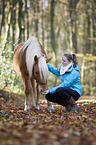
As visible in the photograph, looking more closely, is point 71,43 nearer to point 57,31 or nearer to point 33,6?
point 57,31

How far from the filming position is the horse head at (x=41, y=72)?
4.54 m

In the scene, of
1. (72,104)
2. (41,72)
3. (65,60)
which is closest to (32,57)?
(41,72)

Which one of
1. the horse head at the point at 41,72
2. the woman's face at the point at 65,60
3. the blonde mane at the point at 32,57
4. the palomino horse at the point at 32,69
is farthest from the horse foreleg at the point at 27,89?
the woman's face at the point at 65,60

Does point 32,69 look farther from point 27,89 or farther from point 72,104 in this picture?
point 72,104

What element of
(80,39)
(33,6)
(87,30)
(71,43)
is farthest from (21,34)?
(80,39)

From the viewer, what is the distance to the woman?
4582mm

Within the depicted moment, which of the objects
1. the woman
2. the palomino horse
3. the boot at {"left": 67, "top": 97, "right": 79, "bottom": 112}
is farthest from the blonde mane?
the boot at {"left": 67, "top": 97, "right": 79, "bottom": 112}

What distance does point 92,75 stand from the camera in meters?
17.4

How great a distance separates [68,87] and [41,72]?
75cm

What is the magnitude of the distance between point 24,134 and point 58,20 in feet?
52.0

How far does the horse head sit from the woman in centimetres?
17

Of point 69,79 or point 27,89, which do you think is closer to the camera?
point 69,79

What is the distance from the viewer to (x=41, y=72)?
4562 millimetres

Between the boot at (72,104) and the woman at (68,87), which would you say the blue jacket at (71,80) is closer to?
the woman at (68,87)
